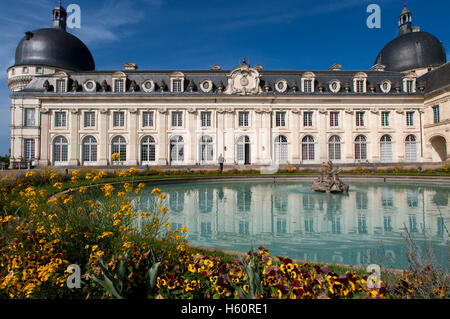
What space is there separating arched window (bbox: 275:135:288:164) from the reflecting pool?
72.5 feet

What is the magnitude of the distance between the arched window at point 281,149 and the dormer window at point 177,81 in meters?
15.0

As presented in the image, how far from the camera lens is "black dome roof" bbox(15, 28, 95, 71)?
4034cm

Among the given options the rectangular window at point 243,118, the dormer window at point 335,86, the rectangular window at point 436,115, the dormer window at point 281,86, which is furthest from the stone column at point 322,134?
the rectangular window at point 436,115

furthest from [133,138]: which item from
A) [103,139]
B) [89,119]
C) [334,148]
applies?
[334,148]

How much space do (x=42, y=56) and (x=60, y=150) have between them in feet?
65.9

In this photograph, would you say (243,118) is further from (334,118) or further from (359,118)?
(359,118)

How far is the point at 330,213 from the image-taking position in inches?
327

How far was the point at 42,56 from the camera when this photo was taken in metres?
40.2

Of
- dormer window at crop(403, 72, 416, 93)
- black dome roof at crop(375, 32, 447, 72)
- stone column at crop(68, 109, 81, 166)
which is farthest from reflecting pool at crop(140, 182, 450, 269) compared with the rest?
black dome roof at crop(375, 32, 447, 72)

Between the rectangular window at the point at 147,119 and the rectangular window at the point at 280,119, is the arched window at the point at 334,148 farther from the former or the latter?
the rectangular window at the point at 147,119

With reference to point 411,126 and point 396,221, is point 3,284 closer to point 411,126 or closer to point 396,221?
point 396,221
